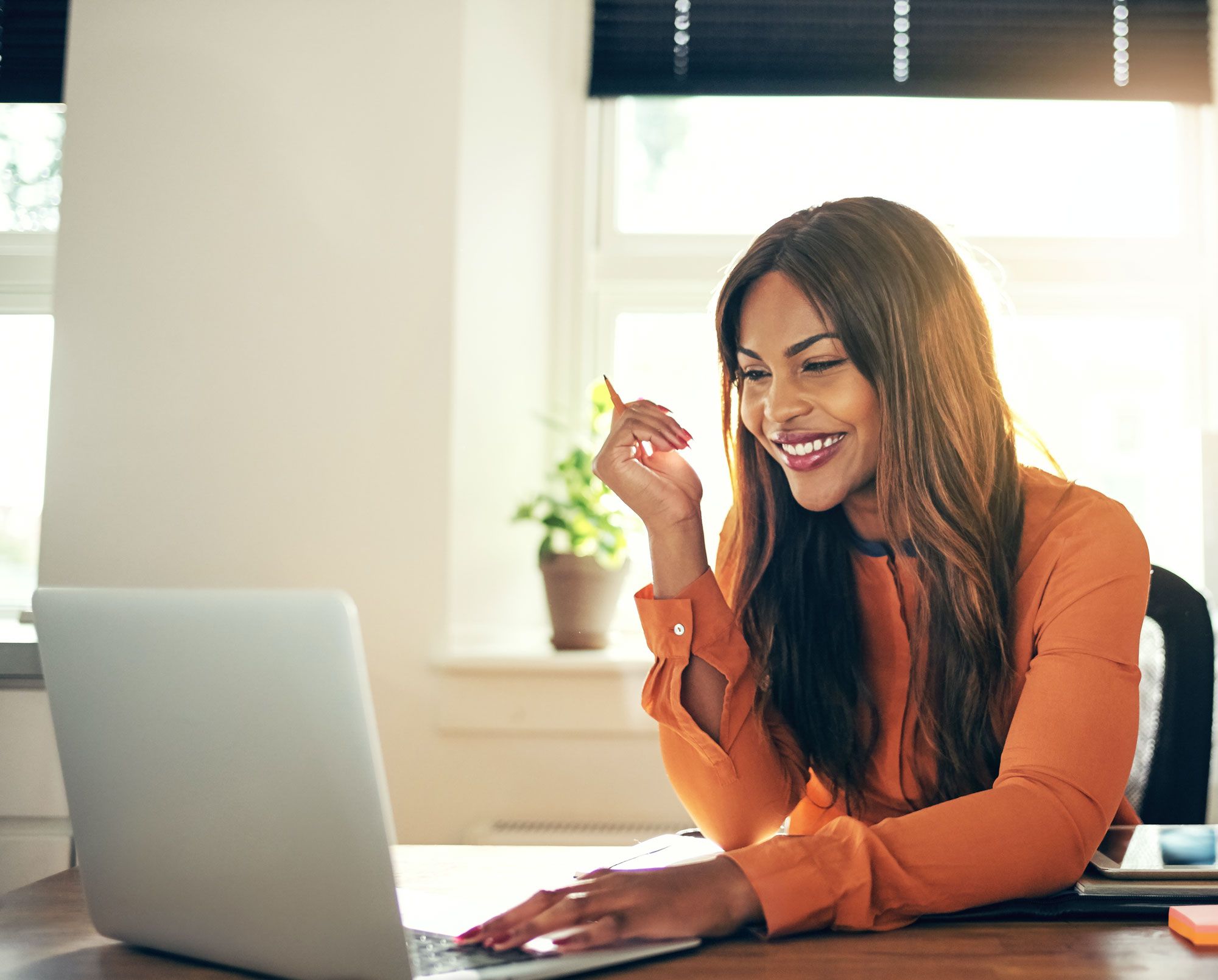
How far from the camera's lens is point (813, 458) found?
4.09ft

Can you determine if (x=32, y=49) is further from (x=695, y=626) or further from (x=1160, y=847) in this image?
(x=1160, y=847)

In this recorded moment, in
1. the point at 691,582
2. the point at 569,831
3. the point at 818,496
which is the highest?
the point at 818,496

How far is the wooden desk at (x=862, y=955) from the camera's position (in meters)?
0.68

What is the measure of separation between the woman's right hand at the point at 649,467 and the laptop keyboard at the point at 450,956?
25.0 inches

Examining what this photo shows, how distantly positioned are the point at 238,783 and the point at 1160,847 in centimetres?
80

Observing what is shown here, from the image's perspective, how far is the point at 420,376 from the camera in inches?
82.9

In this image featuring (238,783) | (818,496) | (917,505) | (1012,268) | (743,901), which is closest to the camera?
(238,783)

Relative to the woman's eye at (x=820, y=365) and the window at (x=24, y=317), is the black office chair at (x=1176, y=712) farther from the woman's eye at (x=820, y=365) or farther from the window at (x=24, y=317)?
the window at (x=24, y=317)

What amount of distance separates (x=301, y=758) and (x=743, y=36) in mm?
2287

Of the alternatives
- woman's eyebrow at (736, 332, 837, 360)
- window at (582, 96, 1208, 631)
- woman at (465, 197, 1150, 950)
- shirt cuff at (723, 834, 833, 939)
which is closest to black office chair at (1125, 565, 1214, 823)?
woman at (465, 197, 1150, 950)

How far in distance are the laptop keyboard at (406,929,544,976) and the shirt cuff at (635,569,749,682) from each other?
0.51 m

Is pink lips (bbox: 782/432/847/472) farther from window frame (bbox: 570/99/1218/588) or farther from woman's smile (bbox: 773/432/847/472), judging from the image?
window frame (bbox: 570/99/1218/588)

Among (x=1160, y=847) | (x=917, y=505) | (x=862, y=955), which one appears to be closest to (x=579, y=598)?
(x=917, y=505)

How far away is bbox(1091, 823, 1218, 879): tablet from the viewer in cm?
85
